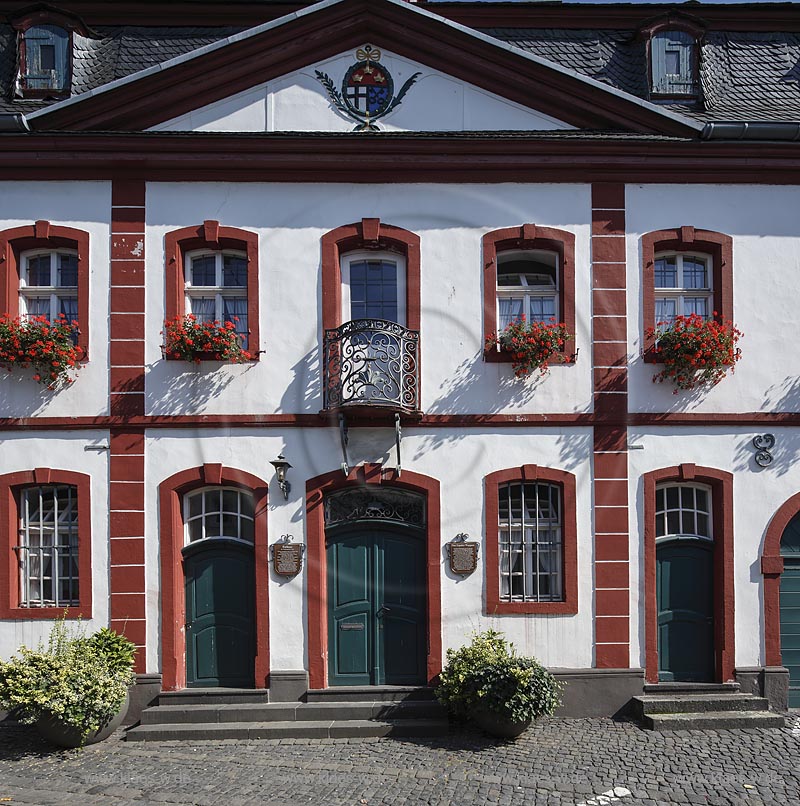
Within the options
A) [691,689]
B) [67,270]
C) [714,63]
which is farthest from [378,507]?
[714,63]

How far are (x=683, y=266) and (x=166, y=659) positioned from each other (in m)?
8.05

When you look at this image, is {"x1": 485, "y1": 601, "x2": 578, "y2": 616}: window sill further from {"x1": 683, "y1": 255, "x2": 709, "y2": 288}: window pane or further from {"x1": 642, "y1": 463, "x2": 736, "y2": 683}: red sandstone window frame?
{"x1": 683, "y1": 255, "x2": 709, "y2": 288}: window pane

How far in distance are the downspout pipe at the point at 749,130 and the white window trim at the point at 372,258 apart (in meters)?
4.01

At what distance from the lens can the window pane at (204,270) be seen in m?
9.67

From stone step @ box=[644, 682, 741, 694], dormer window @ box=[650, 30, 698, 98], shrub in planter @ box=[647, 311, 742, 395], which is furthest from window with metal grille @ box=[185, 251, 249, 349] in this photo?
stone step @ box=[644, 682, 741, 694]

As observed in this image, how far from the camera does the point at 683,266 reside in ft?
32.2

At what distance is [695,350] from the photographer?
9.09 meters

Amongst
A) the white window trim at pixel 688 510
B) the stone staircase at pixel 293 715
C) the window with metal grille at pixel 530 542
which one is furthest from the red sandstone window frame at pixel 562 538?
the stone staircase at pixel 293 715

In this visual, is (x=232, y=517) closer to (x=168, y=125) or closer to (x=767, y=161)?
(x=168, y=125)

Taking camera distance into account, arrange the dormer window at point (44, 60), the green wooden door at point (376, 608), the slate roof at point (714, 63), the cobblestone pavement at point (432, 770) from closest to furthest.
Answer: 1. the cobblestone pavement at point (432, 770)
2. the green wooden door at point (376, 608)
3. the dormer window at point (44, 60)
4. the slate roof at point (714, 63)

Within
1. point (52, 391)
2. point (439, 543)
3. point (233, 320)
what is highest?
point (233, 320)

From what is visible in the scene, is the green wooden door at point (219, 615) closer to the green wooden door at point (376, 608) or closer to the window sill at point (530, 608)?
the green wooden door at point (376, 608)

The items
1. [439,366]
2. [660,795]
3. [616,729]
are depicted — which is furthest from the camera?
[439,366]

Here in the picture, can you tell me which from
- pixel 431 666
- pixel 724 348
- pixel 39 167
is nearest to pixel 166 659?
pixel 431 666
